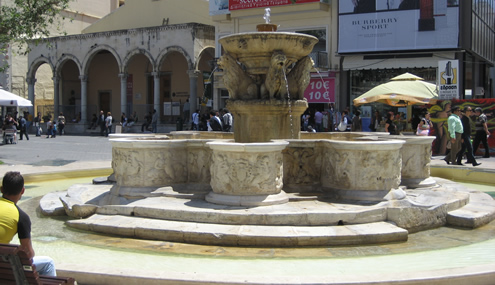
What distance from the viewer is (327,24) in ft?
Result: 90.5

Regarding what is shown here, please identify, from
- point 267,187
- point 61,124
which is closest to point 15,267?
point 267,187

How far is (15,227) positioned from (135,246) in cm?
226

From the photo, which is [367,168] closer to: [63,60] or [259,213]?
[259,213]

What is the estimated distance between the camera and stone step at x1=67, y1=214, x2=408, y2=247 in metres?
5.55

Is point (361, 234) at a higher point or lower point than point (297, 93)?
lower

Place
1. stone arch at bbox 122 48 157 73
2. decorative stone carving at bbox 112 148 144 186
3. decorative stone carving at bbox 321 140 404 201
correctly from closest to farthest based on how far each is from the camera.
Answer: decorative stone carving at bbox 321 140 404 201, decorative stone carving at bbox 112 148 144 186, stone arch at bbox 122 48 157 73

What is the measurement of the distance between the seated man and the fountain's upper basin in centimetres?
508

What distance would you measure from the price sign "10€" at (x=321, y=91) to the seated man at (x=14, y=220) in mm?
24188

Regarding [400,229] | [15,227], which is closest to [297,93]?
[400,229]

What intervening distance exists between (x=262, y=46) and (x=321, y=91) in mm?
19670

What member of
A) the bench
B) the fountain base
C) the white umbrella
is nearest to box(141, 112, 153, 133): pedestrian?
the white umbrella

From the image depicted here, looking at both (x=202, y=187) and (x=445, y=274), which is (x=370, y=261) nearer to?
(x=445, y=274)

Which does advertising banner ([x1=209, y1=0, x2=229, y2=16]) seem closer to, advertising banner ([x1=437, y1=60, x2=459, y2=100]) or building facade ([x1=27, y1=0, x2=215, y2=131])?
building facade ([x1=27, y1=0, x2=215, y2=131])

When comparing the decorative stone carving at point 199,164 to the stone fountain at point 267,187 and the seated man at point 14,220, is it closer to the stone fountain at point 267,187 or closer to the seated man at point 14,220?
the stone fountain at point 267,187
